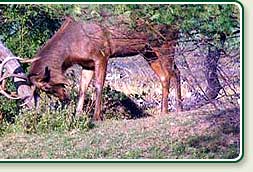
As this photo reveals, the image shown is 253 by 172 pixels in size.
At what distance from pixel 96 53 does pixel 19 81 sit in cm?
35

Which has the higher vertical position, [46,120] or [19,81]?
[19,81]

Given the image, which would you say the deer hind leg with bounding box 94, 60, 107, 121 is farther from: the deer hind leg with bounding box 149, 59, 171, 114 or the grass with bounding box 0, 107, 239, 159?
the deer hind leg with bounding box 149, 59, 171, 114

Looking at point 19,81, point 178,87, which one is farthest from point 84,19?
point 178,87

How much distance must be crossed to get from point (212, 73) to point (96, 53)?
20.1 inches

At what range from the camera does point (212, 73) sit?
3646 millimetres

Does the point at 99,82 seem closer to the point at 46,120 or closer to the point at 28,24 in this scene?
the point at 46,120

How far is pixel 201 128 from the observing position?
3660 mm

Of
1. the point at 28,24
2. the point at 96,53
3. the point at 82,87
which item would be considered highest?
the point at 28,24

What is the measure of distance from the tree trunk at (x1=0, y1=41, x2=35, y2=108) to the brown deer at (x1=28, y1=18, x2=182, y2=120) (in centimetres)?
4

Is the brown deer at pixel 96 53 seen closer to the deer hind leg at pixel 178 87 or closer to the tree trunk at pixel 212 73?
the deer hind leg at pixel 178 87

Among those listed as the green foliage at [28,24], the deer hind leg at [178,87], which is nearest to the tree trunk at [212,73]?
the deer hind leg at [178,87]

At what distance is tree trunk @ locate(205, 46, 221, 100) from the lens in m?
3.65

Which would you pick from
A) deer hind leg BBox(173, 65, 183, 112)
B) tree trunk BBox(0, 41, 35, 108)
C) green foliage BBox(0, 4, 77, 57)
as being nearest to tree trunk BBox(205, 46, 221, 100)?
deer hind leg BBox(173, 65, 183, 112)

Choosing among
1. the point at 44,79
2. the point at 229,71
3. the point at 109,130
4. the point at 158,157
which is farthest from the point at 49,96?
the point at 229,71
